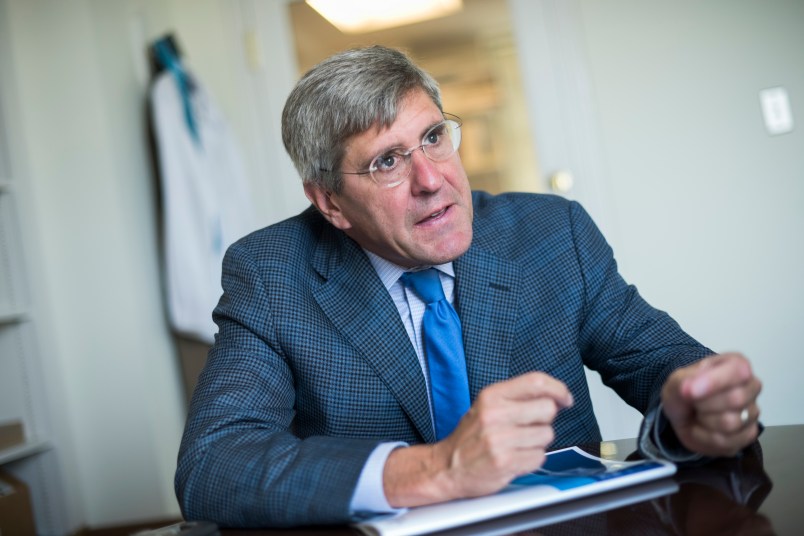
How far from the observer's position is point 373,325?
134 centimetres

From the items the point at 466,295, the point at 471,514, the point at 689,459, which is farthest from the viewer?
the point at 466,295

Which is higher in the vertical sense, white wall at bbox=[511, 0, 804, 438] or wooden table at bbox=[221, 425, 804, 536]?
white wall at bbox=[511, 0, 804, 438]

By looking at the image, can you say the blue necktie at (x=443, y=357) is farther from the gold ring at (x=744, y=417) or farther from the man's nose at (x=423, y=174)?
the gold ring at (x=744, y=417)

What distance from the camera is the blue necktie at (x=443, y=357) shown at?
1319mm

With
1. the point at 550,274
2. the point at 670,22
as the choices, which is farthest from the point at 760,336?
the point at 550,274

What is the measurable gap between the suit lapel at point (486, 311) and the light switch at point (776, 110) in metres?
1.79

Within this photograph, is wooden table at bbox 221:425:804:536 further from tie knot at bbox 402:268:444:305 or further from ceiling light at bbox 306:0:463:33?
ceiling light at bbox 306:0:463:33

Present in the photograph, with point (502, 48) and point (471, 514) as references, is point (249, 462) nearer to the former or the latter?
point (471, 514)

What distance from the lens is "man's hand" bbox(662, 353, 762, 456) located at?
0.87 meters

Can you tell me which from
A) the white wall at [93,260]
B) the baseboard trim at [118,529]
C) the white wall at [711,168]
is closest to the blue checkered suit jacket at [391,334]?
the white wall at [711,168]

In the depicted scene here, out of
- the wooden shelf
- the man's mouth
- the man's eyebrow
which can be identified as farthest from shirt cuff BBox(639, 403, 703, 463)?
the wooden shelf

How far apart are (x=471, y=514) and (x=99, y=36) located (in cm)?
283

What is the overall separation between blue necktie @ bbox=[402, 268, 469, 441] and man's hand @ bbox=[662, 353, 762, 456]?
441 mm

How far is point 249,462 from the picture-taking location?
3.36 ft
